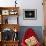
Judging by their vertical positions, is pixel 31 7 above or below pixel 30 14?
above

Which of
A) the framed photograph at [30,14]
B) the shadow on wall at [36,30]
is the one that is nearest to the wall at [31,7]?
the shadow on wall at [36,30]

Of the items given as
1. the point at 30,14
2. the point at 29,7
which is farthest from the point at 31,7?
the point at 30,14

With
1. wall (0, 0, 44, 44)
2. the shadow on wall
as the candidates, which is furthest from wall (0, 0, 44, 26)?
the shadow on wall

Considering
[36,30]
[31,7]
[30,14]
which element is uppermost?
[31,7]

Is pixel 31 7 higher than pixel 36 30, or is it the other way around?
pixel 31 7

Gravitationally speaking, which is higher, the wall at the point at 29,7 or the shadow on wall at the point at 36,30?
the wall at the point at 29,7

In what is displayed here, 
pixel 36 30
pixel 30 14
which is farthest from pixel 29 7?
pixel 36 30

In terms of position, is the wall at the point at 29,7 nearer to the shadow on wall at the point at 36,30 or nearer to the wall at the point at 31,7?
the wall at the point at 31,7

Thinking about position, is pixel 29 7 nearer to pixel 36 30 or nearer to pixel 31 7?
pixel 31 7

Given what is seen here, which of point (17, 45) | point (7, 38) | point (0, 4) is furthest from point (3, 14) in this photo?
point (17, 45)

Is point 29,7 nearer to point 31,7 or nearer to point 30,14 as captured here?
point 31,7

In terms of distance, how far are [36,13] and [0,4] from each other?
1423 millimetres

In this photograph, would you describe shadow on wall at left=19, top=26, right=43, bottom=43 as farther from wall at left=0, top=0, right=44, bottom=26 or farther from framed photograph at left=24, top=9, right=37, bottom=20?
framed photograph at left=24, top=9, right=37, bottom=20

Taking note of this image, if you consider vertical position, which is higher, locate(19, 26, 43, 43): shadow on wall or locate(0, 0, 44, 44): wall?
locate(0, 0, 44, 44): wall
